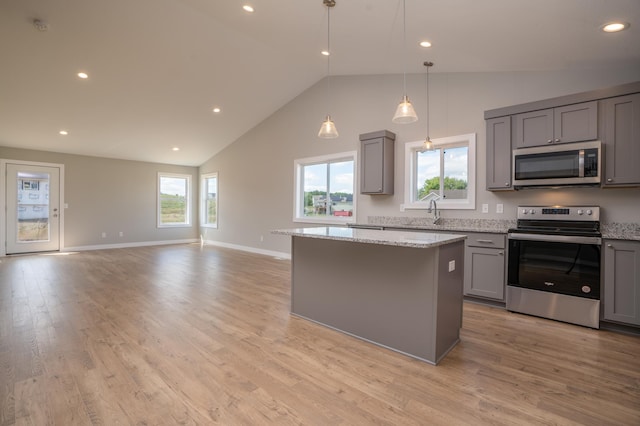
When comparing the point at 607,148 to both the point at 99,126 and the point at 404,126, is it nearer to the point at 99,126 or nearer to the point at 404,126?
the point at 404,126

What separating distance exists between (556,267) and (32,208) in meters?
10.0

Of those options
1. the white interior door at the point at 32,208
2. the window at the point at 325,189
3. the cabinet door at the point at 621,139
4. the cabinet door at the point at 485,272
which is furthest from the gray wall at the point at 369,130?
the white interior door at the point at 32,208

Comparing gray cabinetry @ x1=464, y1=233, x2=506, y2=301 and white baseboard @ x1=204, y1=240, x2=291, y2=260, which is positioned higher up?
gray cabinetry @ x1=464, y1=233, x2=506, y2=301

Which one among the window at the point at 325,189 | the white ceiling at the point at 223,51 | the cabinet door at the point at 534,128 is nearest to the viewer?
the white ceiling at the point at 223,51

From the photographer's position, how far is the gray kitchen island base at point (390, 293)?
93.3 inches

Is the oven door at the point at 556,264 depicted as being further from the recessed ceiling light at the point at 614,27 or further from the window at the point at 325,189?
the window at the point at 325,189

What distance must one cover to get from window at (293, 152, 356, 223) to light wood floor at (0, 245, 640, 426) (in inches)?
111

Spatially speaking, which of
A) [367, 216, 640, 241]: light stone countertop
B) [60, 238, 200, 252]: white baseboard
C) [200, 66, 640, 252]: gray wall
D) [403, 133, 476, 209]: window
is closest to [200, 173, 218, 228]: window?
[200, 66, 640, 252]: gray wall

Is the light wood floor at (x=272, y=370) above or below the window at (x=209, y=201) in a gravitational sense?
below

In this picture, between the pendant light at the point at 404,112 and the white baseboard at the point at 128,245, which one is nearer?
the pendant light at the point at 404,112

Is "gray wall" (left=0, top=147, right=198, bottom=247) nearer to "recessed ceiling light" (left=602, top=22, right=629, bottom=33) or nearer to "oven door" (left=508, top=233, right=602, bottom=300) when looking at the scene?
"oven door" (left=508, top=233, right=602, bottom=300)

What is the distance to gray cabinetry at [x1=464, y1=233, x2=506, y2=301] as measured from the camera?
141 inches

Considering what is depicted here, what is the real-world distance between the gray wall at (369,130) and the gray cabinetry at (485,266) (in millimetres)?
566

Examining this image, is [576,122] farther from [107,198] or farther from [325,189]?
[107,198]
